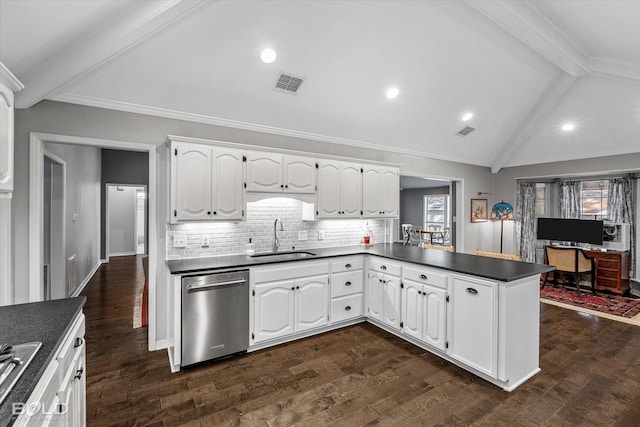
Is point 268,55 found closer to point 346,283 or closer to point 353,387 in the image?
point 346,283

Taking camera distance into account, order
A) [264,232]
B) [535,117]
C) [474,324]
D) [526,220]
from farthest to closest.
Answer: [526,220] < [535,117] < [264,232] < [474,324]

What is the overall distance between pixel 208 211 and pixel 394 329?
2.50 metres

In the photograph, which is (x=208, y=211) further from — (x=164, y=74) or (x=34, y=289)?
(x=34, y=289)

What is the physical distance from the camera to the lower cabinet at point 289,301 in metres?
3.19

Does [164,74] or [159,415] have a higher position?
[164,74]

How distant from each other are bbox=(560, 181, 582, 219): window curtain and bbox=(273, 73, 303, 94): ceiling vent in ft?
20.7

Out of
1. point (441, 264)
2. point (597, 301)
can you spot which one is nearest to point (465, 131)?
point (441, 264)

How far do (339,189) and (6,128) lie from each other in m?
3.15

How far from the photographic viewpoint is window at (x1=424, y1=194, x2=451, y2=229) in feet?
35.4

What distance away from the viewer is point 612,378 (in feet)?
9.03

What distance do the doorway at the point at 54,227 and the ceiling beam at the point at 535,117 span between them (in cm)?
662

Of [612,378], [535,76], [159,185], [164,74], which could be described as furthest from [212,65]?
[612,378]

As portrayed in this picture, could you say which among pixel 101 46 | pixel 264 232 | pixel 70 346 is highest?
pixel 101 46

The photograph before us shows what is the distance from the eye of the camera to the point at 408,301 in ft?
11.0
